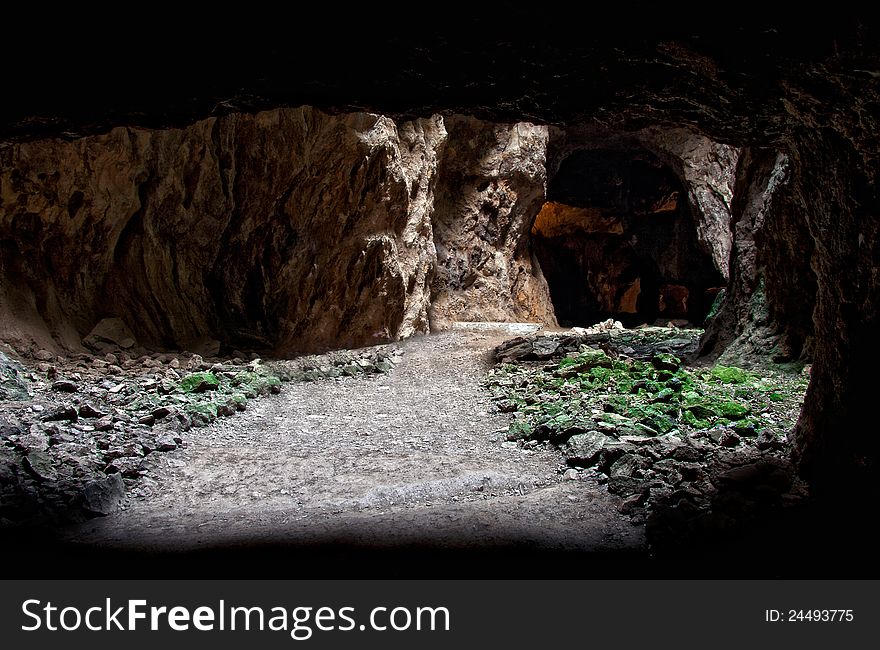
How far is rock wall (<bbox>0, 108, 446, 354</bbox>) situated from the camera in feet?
28.2

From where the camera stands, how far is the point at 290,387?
8.65m

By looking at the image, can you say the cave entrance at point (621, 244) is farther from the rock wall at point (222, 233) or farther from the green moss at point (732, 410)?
the green moss at point (732, 410)

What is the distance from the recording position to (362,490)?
4.21 meters

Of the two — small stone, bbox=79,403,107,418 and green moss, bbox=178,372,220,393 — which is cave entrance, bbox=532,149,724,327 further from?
small stone, bbox=79,403,107,418

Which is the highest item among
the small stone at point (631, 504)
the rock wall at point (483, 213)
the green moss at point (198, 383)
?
the rock wall at point (483, 213)

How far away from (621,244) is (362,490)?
1145 inches

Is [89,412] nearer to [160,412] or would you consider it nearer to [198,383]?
[160,412]

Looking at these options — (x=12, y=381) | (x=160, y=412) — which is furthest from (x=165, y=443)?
(x=12, y=381)

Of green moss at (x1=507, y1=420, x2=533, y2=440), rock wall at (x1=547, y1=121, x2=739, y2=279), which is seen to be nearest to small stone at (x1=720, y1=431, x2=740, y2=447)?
green moss at (x1=507, y1=420, x2=533, y2=440)

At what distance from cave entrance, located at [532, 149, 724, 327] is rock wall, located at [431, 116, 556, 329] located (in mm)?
4808

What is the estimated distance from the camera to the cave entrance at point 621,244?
25.3 m

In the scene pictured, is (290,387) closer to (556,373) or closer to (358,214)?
(556,373)

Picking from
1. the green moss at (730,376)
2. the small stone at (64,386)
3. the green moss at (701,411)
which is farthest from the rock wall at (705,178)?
the small stone at (64,386)

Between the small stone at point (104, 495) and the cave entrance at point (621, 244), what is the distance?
23035 millimetres
